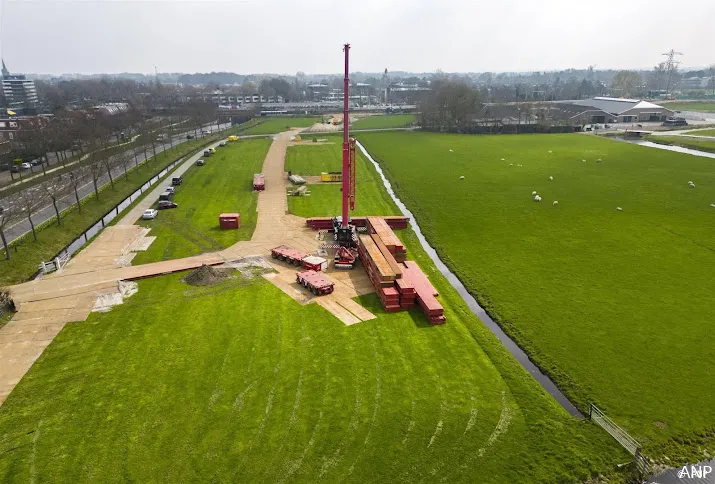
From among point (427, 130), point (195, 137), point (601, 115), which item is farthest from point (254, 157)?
point (601, 115)

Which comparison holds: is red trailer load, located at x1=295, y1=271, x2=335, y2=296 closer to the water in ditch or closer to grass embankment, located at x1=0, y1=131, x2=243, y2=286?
the water in ditch

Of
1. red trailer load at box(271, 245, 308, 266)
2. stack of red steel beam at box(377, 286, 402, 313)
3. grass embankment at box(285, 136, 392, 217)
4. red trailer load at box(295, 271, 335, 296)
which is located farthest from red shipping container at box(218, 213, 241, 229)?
stack of red steel beam at box(377, 286, 402, 313)

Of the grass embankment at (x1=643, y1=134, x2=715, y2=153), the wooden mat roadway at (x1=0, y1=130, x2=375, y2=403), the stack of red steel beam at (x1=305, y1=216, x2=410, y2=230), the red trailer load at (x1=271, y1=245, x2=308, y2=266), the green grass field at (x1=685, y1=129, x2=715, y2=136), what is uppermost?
the green grass field at (x1=685, y1=129, x2=715, y2=136)

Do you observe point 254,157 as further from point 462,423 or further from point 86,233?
point 462,423

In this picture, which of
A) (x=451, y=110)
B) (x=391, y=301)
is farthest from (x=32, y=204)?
(x=451, y=110)

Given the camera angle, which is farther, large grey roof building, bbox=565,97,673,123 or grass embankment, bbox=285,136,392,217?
large grey roof building, bbox=565,97,673,123

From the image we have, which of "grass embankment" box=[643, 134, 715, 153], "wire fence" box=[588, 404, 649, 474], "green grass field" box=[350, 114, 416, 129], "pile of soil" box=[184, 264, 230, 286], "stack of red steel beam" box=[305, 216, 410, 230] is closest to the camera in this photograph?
"wire fence" box=[588, 404, 649, 474]

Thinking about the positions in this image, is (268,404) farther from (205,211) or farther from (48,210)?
(48,210)

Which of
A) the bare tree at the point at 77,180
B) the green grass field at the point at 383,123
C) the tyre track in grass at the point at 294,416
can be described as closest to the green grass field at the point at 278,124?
the green grass field at the point at 383,123
